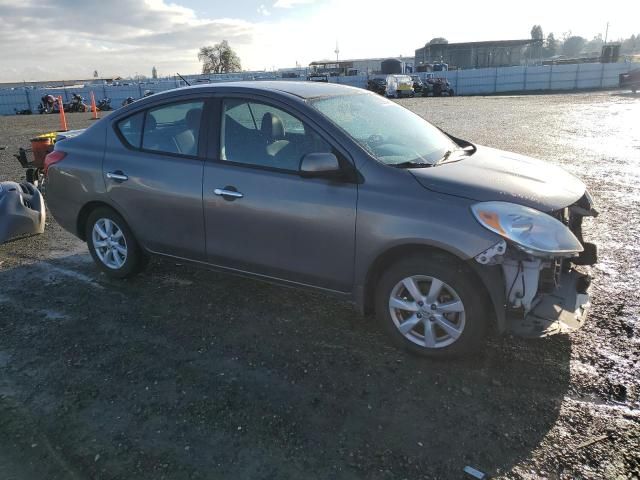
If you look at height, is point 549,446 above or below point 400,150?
below

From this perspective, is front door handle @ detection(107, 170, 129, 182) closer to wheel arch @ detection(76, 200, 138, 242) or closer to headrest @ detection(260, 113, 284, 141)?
wheel arch @ detection(76, 200, 138, 242)

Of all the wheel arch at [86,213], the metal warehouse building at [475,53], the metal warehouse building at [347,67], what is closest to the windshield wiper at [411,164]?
the wheel arch at [86,213]

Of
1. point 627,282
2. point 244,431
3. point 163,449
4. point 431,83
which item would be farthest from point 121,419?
point 431,83

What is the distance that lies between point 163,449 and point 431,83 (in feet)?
132

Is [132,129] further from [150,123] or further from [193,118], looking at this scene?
[193,118]

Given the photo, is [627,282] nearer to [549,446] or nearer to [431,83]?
[549,446]

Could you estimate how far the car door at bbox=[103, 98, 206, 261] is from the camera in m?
4.25

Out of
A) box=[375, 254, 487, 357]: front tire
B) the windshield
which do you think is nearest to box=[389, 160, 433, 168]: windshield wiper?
the windshield

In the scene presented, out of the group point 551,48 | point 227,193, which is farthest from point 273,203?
point 551,48

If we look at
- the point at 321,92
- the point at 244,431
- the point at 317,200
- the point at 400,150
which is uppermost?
the point at 321,92

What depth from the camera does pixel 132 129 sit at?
4.68 m

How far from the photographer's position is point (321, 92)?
4.21m

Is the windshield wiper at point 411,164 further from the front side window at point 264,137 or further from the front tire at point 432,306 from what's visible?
the front tire at point 432,306

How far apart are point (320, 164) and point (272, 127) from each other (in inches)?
31.3
